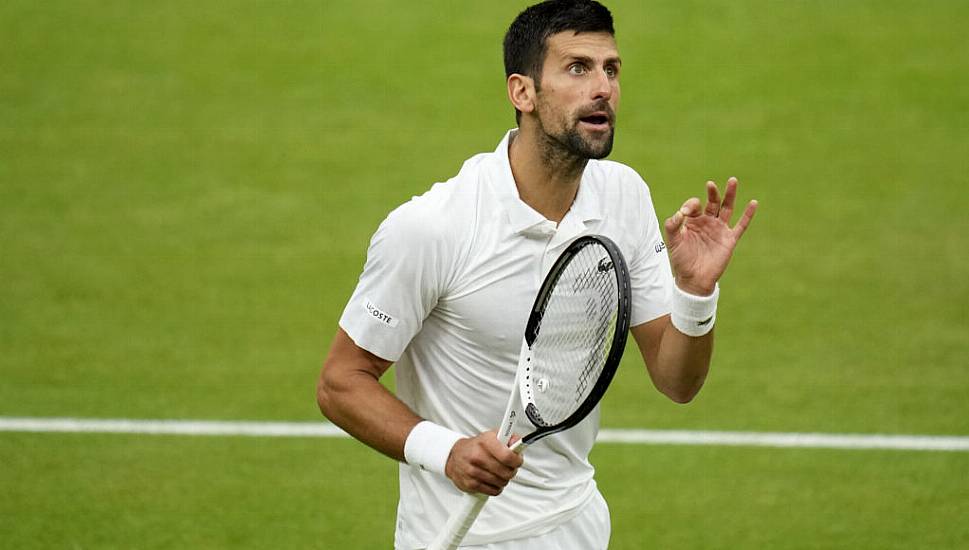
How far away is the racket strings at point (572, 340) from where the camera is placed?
15.0 ft

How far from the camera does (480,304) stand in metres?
4.77

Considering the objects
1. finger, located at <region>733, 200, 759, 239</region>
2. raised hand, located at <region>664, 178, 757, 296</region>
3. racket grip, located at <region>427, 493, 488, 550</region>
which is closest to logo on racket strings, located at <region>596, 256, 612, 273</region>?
raised hand, located at <region>664, 178, 757, 296</region>

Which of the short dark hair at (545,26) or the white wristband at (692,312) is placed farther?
the short dark hair at (545,26)

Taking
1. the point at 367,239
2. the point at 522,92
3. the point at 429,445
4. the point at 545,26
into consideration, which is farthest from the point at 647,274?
the point at 367,239

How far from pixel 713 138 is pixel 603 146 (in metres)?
7.69

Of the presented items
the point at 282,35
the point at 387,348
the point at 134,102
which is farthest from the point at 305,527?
the point at 282,35

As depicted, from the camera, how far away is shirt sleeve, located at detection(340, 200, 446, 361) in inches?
184

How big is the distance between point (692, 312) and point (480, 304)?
2.03 feet

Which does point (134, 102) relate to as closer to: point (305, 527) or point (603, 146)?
point (305, 527)

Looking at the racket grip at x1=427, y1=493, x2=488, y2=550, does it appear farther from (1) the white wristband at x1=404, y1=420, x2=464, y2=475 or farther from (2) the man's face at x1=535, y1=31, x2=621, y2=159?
(2) the man's face at x1=535, y1=31, x2=621, y2=159

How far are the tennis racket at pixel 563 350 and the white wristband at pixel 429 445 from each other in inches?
5.4

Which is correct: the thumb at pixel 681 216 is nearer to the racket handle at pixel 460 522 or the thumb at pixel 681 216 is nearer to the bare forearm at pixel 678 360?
the bare forearm at pixel 678 360

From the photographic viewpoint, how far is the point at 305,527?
297 inches

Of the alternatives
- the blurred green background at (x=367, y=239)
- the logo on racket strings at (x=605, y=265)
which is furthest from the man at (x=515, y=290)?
the blurred green background at (x=367, y=239)
